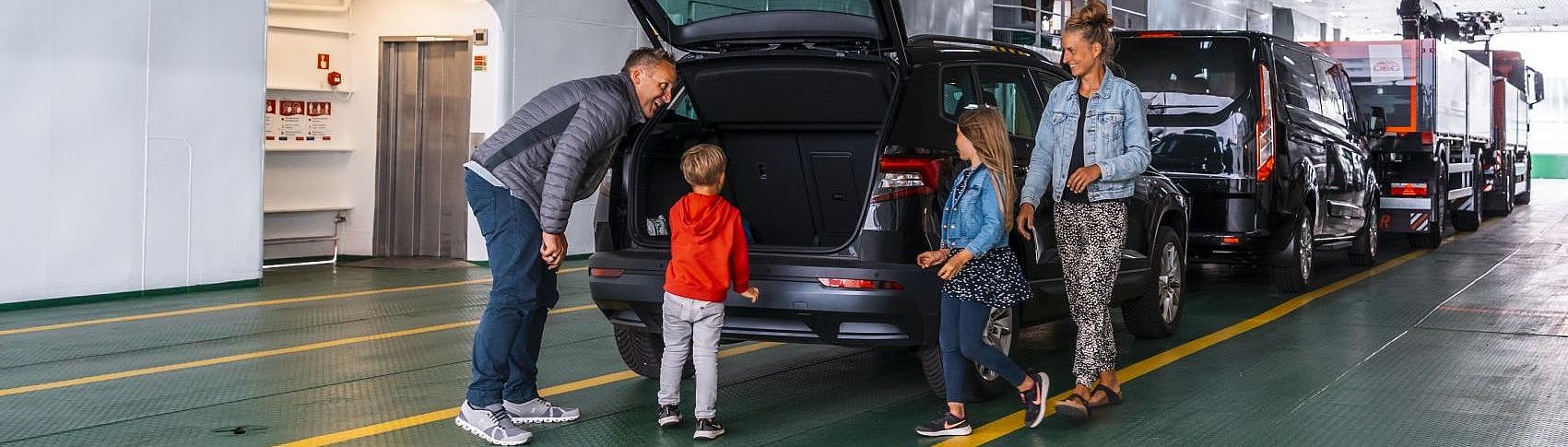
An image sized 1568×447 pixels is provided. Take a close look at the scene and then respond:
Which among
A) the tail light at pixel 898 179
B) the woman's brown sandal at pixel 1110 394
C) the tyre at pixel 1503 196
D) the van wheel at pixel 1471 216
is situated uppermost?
the tyre at pixel 1503 196

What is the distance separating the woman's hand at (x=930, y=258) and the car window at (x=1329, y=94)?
670 cm

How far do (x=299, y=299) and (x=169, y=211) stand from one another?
104 centimetres

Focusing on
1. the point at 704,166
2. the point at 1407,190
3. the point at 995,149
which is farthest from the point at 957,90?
the point at 1407,190

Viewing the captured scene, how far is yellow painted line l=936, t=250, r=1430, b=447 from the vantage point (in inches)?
215

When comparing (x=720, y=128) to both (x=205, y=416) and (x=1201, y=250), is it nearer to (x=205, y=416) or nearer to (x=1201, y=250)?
(x=205, y=416)

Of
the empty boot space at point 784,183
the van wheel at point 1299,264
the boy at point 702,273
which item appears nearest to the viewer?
the boy at point 702,273

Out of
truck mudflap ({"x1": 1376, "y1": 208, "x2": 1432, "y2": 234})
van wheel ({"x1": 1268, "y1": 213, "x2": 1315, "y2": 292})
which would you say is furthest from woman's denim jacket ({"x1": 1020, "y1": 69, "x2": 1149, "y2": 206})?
truck mudflap ({"x1": 1376, "y1": 208, "x2": 1432, "y2": 234})

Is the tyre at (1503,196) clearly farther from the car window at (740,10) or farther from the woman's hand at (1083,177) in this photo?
the car window at (740,10)

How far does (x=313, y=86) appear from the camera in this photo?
12188 mm

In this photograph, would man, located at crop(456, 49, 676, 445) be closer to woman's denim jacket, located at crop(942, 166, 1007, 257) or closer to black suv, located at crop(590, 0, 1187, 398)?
black suv, located at crop(590, 0, 1187, 398)

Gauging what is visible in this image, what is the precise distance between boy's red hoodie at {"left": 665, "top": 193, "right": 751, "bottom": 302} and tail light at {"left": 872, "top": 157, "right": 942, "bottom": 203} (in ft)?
1.86

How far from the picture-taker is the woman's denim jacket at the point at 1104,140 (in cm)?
564

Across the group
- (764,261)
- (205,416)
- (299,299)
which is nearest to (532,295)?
(764,261)

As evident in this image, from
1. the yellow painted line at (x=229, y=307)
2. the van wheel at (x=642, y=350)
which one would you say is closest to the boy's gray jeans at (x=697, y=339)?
the van wheel at (x=642, y=350)
